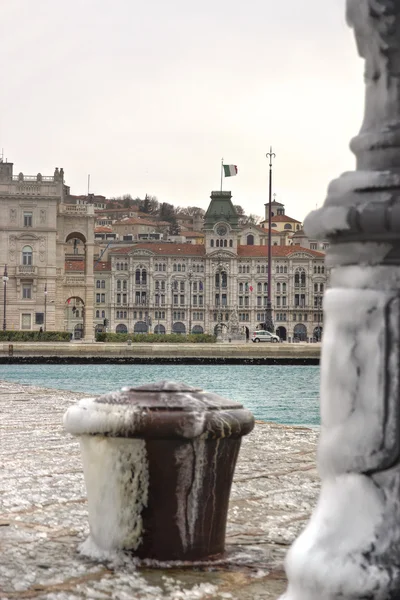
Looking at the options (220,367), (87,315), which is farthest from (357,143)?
(87,315)

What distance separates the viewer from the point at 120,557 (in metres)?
3.74

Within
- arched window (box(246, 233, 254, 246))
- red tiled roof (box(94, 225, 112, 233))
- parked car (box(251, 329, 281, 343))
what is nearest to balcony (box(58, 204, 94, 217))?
parked car (box(251, 329, 281, 343))

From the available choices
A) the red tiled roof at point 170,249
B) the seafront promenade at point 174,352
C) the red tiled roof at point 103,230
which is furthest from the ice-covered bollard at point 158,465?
the red tiled roof at point 103,230

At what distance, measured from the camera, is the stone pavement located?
134 inches

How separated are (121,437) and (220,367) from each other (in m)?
46.7

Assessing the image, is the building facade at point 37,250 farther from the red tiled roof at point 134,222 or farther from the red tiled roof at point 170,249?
the red tiled roof at point 134,222

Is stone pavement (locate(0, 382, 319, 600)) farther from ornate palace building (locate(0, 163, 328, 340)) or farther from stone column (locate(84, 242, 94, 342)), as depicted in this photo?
ornate palace building (locate(0, 163, 328, 340))

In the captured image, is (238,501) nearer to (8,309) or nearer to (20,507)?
(20,507)

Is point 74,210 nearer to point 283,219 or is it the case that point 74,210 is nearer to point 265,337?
point 265,337

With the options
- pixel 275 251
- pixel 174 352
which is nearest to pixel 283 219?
pixel 275 251

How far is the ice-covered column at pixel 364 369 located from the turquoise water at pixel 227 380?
59.8ft

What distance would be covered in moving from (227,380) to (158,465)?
3550 centimetres

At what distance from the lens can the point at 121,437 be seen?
3.60 meters

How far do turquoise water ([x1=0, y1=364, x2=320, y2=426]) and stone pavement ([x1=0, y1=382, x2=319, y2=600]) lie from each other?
45.7 ft
